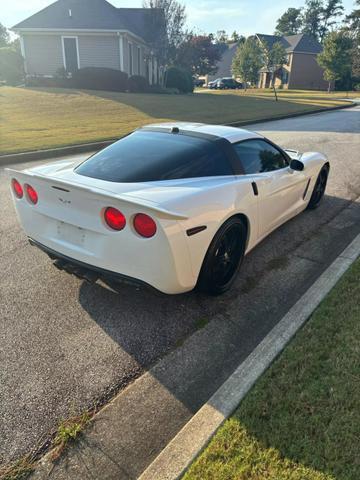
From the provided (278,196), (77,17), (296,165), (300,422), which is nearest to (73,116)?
(296,165)

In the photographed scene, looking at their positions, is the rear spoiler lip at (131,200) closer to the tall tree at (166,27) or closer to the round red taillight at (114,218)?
the round red taillight at (114,218)

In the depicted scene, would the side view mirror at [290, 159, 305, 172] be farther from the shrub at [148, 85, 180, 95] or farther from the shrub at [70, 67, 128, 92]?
the shrub at [148, 85, 180, 95]

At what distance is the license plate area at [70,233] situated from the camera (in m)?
2.90

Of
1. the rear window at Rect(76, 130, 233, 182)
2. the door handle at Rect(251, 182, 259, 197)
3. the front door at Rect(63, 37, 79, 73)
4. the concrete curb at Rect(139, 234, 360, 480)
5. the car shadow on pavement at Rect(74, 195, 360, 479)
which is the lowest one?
the car shadow on pavement at Rect(74, 195, 360, 479)

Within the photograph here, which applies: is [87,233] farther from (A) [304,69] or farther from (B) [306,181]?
(A) [304,69]

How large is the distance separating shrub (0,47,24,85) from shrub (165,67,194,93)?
12.0 metres

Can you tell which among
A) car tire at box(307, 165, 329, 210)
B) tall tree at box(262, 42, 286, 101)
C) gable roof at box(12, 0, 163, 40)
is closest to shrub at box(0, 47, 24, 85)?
gable roof at box(12, 0, 163, 40)

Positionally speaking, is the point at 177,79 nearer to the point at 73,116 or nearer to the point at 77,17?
the point at 77,17

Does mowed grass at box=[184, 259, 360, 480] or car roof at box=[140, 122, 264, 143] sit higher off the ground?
car roof at box=[140, 122, 264, 143]

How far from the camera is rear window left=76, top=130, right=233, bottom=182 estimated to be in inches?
124

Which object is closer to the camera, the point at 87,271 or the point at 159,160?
the point at 87,271

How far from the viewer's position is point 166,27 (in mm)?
31859

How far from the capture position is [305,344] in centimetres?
267

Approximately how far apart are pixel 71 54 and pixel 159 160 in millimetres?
28620
